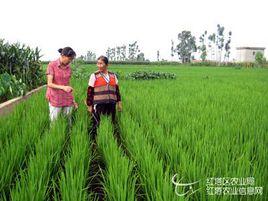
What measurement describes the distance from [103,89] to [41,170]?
199cm

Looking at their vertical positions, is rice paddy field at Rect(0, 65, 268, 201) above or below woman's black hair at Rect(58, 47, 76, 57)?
below

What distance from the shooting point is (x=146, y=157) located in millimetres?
2537

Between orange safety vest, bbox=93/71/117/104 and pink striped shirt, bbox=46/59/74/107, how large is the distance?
33 cm

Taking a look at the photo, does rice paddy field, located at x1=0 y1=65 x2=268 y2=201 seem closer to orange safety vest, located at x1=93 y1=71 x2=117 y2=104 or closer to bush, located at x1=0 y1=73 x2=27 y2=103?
orange safety vest, located at x1=93 y1=71 x2=117 y2=104

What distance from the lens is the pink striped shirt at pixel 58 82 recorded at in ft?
13.3

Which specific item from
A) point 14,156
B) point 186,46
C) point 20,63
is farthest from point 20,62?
point 186,46

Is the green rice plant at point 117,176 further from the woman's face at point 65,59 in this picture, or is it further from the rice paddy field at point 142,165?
the woman's face at point 65,59

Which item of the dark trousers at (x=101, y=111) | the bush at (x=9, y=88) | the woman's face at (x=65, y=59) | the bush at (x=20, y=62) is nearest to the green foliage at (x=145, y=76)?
the bush at (x=20, y=62)

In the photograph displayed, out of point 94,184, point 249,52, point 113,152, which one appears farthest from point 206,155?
point 249,52

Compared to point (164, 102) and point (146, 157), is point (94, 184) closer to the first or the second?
point (146, 157)

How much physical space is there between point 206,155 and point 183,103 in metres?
3.60

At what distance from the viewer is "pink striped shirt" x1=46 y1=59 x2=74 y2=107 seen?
4.05 meters

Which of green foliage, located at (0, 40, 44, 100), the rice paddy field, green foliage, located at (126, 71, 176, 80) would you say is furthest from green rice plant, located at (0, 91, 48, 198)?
green foliage, located at (126, 71, 176, 80)

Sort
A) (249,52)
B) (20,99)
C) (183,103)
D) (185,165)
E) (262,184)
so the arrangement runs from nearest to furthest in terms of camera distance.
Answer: (262,184) → (185,165) → (183,103) → (20,99) → (249,52)
